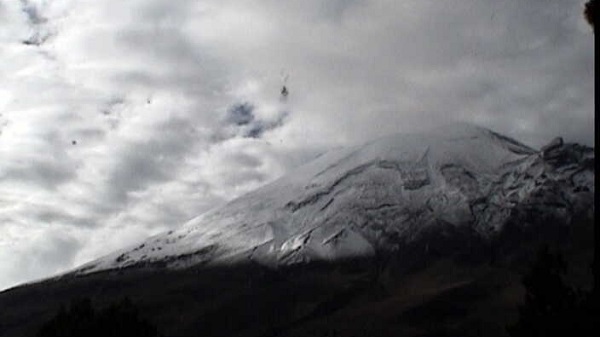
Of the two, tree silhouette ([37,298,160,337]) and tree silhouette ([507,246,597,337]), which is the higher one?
tree silhouette ([37,298,160,337])

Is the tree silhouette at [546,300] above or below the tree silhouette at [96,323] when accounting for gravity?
below

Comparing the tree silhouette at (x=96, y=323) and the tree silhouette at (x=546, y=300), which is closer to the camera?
the tree silhouette at (x=546, y=300)

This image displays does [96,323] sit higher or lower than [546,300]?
higher

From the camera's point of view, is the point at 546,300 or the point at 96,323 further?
the point at 546,300

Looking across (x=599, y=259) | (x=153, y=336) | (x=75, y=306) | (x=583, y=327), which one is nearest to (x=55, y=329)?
(x=75, y=306)

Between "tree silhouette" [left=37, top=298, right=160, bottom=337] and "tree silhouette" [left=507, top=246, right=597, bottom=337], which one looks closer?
"tree silhouette" [left=507, top=246, right=597, bottom=337]

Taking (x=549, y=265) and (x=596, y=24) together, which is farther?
(x=549, y=265)

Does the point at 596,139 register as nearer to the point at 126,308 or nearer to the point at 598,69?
the point at 598,69

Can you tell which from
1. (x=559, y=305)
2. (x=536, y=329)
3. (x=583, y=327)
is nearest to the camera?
(x=583, y=327)
